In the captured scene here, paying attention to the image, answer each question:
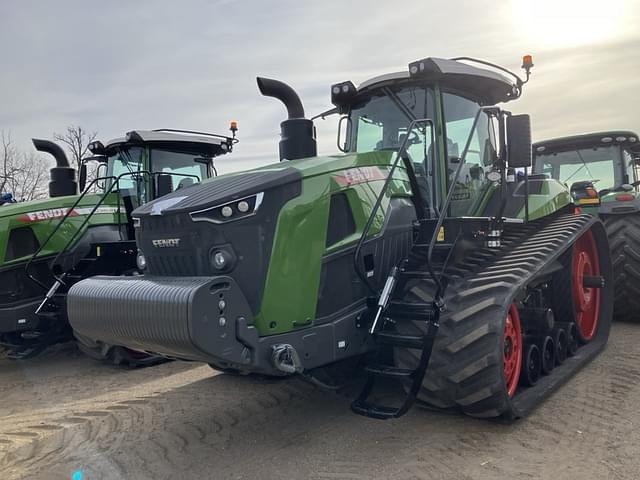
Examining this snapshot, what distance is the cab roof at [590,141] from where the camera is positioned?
26.8 feet

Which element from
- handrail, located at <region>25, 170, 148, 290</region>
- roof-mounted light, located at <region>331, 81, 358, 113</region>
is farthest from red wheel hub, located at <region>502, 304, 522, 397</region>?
handrail, located at <region>25, 170, 148, 290</region>

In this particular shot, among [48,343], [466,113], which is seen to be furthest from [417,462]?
[48,343]

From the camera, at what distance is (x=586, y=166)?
28.4 feet

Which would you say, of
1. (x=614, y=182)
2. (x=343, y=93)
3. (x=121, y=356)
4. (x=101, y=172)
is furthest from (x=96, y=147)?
(x=614, y=182)

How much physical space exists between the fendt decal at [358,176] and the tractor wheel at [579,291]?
257cm

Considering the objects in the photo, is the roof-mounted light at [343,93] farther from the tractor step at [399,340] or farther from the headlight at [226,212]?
the tractor step at [399,340]

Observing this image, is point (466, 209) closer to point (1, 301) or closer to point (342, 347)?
point (342, 347)

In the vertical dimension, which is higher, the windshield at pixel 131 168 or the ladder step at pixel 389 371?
the windshield at pixel 131 168

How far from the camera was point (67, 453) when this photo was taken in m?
4.11

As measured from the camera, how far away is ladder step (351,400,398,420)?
367cm

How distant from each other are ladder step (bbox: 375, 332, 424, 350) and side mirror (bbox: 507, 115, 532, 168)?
64.5 inches

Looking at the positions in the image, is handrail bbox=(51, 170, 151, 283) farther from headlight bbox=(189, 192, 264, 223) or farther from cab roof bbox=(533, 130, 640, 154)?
cab roof bbox=(533, 130, 640, 154)

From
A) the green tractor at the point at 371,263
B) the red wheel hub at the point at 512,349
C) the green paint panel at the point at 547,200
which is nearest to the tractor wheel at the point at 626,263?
the green paint panel at the point at 547,200

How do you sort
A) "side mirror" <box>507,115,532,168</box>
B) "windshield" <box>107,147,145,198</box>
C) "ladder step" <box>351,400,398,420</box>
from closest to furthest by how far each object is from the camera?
"ladder step" <box>351,400,398,420</box>
"side mirror" <box>507,115,532,168</box>
"windshield" <box>107,147,145,198</box>
